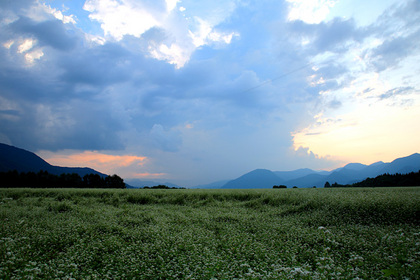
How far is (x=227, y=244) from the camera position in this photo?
8.21 metres

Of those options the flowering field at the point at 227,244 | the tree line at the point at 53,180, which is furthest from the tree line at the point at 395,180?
the tree line at the point at 53,180

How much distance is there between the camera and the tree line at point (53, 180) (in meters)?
42.6

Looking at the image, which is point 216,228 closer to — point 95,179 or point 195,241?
point 195,241

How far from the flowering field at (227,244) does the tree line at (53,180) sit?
38.1m

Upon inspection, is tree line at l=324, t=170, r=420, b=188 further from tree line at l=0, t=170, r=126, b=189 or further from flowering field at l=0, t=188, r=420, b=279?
tree line at l=0, t=170, r=126, b=189

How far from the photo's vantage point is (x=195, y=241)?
8.45 metres

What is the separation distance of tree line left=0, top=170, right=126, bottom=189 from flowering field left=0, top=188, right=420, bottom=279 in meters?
38.1

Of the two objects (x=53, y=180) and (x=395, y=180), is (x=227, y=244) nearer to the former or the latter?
(x=395, y=180)

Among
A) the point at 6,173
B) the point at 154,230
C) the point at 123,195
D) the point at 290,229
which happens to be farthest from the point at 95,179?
the point at 290,229

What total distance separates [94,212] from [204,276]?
1041 centimetres

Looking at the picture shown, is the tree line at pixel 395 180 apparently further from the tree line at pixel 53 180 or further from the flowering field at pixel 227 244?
the tree line at pixel 53 180

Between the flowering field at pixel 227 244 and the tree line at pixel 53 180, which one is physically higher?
the tree line at pixel 53 180

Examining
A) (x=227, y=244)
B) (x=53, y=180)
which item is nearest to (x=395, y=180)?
(x=227, y=244)

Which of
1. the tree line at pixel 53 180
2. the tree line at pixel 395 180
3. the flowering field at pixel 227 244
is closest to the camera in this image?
the flowering field at pixel 227 244
